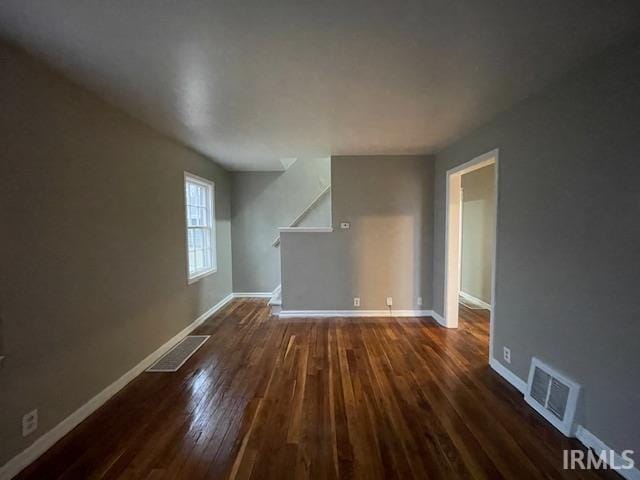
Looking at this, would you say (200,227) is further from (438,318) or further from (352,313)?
(438,318)

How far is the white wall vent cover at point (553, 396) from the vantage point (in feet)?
5.90

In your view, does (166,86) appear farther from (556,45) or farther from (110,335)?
(556,45)

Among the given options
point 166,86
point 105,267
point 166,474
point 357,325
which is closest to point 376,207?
point 357,325

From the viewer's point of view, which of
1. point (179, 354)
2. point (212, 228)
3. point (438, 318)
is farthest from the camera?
point (212, 228)

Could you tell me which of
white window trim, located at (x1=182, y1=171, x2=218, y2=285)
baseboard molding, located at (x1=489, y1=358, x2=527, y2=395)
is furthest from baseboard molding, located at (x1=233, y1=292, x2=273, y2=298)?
baseboard molding, located at (x1=489, y1=358, x2=527, y2=395)

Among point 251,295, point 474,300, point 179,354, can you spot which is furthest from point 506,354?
point 251,295

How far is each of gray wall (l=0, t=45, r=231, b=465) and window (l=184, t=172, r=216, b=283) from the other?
0.99 metres

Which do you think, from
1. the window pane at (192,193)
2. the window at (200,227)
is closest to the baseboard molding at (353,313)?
the window at (200,227)

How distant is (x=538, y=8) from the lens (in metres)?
1.27

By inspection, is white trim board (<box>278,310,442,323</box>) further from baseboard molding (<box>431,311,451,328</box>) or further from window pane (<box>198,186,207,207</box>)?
window pane (<box>198,186,207,207</box>)

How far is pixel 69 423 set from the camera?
189cm

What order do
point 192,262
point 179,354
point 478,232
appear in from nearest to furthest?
point 179,354, point 192,262, point 478,232

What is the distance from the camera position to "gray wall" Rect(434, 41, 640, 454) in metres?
1.50

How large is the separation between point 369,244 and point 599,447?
2.93m
